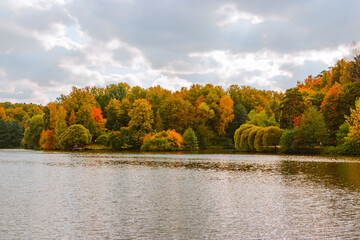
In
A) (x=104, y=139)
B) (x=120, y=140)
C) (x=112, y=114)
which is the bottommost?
(x=120, y=140)

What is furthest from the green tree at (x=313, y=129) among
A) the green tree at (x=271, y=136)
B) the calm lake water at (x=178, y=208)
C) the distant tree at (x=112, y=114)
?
the distant tree at (x=112, y=114)

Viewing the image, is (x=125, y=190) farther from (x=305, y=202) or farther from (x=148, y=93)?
(x=148, y=93)

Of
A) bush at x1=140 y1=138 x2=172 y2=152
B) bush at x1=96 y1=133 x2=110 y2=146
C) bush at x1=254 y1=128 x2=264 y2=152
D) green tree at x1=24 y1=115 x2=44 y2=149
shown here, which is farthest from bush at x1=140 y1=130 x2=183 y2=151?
green tree at x1=24 y1=115 x2=44 y2=149

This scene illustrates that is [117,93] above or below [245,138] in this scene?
above

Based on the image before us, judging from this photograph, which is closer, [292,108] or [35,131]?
[292,108]

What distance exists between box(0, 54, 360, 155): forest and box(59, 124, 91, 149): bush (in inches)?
9.5

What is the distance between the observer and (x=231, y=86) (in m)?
127

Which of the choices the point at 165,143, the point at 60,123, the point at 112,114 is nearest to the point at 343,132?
the point at 165,143

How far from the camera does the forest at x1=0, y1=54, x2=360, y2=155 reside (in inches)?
2736

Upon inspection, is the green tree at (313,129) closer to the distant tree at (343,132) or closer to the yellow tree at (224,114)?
the distant tree at (343,132)

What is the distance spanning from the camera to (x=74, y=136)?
9038cm

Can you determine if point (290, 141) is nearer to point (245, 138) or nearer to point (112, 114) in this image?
point (245, 138)

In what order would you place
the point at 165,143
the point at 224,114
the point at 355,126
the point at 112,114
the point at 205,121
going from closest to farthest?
the point at 355,126
the point at 165,143
the point at 205,121
the point at 224,114
the point at 112,114

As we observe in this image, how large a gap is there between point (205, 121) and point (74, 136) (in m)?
36.2
